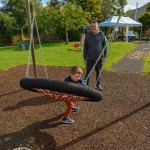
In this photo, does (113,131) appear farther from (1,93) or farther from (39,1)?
(39,1)

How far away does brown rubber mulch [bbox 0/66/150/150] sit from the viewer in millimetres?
4583

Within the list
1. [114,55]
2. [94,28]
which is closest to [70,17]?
[114,55]

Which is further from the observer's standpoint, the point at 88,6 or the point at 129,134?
the point at 88,6

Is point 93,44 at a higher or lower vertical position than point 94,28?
lower

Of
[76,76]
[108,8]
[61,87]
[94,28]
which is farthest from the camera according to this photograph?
[108,8]

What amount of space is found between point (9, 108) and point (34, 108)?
576 millimetres

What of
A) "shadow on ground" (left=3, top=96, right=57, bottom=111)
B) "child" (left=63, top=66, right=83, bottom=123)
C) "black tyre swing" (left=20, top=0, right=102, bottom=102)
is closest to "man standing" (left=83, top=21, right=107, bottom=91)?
"shadow on ground" (left=3, top=96, right=57, bottom=111)

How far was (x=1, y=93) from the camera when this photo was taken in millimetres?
7367

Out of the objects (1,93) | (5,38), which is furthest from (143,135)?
(5,38)

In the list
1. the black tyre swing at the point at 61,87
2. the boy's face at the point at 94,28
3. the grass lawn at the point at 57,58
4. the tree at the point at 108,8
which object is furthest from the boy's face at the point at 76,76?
the tree at the point at 108,8

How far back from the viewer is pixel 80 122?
5.42 m

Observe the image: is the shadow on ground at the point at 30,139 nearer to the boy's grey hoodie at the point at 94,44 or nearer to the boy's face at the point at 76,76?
the boy's face at the point at 76,76

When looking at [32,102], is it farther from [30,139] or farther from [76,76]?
[76,76]

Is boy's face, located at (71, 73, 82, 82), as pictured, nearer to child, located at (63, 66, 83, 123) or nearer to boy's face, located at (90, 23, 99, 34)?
child, located at (63, 66, 83, 123)
